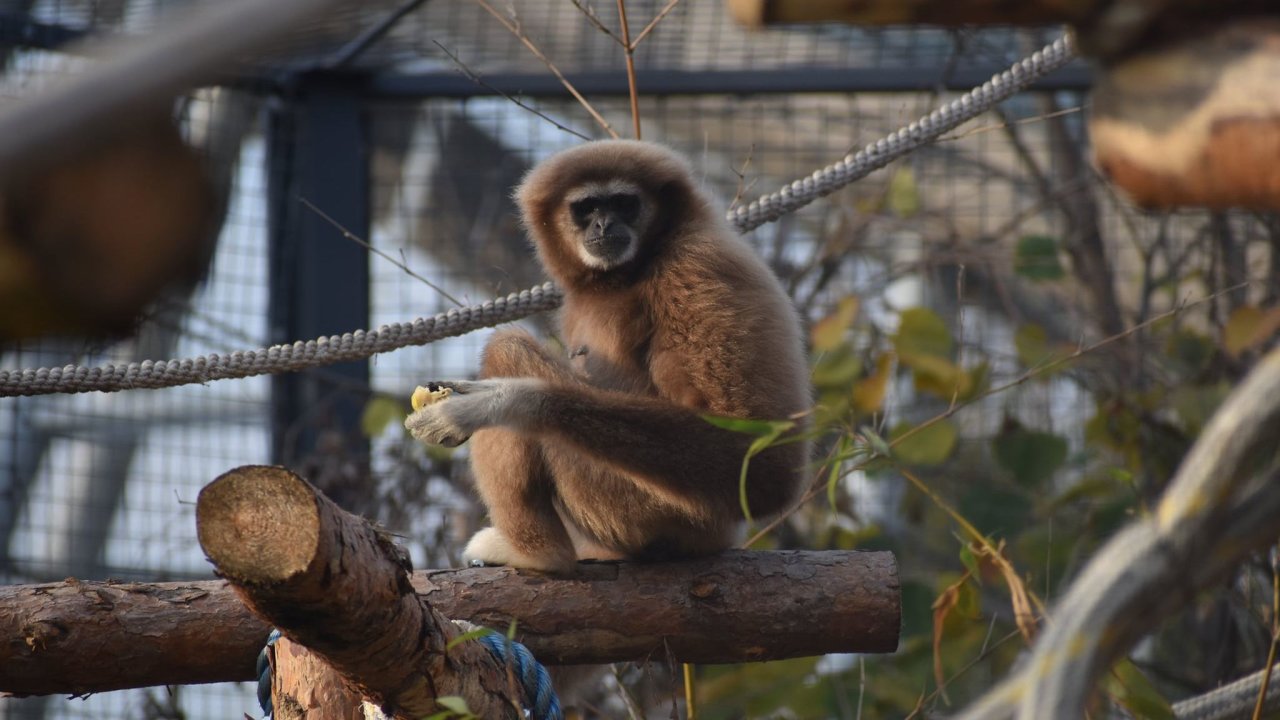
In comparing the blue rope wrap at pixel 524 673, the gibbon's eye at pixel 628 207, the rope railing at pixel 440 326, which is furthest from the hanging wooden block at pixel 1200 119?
the gibbon's eye at pixel 628 207

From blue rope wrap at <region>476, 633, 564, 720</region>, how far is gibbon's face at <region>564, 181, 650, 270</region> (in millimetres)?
1583

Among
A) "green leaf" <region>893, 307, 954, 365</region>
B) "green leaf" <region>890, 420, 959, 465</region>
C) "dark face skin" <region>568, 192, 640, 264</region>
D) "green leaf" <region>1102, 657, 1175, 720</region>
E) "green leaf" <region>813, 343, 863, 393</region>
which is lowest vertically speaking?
"green leaf" <region>1102, 657, 1175, 720</region>

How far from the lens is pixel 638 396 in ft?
11.9

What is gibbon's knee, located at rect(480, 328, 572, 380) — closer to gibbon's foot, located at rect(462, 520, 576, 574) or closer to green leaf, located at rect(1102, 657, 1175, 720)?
gibbon's foot, located at rect(462, 520, 576, 574)

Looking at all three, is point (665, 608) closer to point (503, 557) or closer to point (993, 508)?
point (503, 557)

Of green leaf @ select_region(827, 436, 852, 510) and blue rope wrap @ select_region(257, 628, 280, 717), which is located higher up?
green leaf @ select_region(827, 436, 852, 510)

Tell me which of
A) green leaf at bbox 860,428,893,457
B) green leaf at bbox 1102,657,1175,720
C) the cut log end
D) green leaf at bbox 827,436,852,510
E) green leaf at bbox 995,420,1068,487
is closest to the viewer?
the cut log end

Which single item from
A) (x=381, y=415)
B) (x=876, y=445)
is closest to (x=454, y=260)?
(x=381, y=415)

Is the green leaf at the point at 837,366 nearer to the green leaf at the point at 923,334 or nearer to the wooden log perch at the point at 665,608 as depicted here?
the green leaf at the point at 923,334

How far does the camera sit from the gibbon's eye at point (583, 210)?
14.0 ft

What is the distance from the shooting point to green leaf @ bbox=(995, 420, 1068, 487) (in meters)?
5.75

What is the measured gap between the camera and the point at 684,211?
13.7ft

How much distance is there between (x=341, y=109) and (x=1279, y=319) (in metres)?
4.34

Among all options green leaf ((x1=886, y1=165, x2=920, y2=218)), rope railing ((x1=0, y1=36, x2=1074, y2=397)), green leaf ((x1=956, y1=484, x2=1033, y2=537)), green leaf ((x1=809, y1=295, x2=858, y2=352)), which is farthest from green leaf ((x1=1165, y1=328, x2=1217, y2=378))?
rope railing ((x1=0, y1=36, x2=1074, y2=397))
